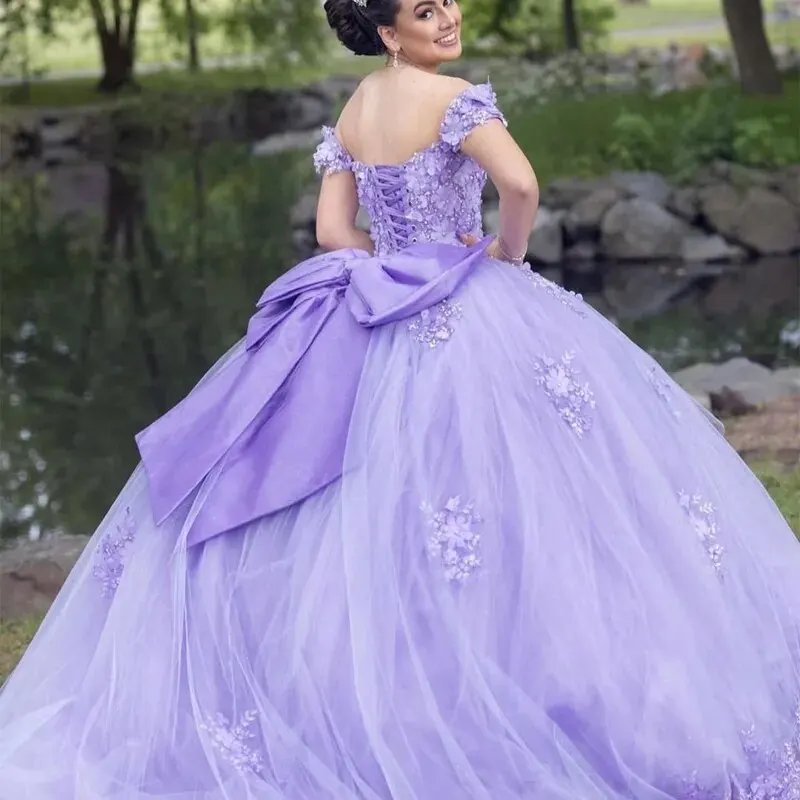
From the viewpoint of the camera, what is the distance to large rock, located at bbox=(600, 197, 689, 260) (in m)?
12.2

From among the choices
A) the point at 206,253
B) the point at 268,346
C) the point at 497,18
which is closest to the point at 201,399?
the point at 268,346

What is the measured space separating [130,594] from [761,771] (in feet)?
4.19

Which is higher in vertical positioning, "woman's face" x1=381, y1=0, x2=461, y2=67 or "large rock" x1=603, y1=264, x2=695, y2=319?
"woman's face" x1=381, y1=0, x2=461, y2=67

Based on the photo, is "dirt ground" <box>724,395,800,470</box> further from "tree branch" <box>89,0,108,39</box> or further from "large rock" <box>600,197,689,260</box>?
"tree branch" <box>89,0,108,39</box>

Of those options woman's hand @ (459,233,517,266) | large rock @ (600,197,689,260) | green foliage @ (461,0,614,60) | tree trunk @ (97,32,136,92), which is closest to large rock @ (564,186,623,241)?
large rock @ (600,197,689,260)

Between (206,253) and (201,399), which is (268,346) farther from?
(206,253)

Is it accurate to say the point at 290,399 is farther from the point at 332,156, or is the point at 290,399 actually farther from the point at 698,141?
the point at 698,141

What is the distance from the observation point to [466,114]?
3.07 metres

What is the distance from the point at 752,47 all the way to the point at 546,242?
4.76m

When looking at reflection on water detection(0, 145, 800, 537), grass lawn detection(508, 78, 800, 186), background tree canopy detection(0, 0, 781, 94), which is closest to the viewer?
reflection on water detection(0, 145, 800, 537)

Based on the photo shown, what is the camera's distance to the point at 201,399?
320 centimetres

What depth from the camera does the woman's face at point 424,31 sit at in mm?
3176

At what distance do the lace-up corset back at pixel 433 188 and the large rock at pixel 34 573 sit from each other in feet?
6.30

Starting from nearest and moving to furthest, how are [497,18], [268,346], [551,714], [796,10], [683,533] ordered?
1. [551,714]
2. [683,533]
3. [268,346]
4. [796,10]
5. [497,18]
